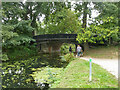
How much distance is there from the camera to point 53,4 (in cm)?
1805

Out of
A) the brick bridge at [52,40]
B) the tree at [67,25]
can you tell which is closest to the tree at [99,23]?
the brick bridge at [52,40]

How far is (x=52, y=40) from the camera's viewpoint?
19969mm

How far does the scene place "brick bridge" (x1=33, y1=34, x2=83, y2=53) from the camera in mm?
18375

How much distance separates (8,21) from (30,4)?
4655 millimetres

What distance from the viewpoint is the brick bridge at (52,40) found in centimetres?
1838

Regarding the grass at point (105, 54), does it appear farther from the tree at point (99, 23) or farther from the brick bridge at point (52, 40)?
the brick bridge at point (52, 40)

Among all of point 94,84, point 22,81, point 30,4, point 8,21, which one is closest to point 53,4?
point 30,4

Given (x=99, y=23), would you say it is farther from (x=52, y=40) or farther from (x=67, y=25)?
(x=67, y=25)

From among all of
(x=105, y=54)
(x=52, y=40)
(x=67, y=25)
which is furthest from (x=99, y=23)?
(x=67, y=25)

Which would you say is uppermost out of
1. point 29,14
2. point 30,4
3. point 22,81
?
point 30,4

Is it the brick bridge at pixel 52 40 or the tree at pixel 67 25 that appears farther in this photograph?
the tree at pixel 67 25

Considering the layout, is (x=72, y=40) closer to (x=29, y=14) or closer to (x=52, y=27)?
(x=52, y=27)

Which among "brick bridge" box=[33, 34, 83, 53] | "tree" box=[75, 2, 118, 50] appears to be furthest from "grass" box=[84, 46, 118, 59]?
"brick bridge" box=[33, 34, 83, 53]

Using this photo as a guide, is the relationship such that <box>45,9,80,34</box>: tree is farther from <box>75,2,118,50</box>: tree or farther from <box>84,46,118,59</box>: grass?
<box>84,46,118,59</box>: grass
